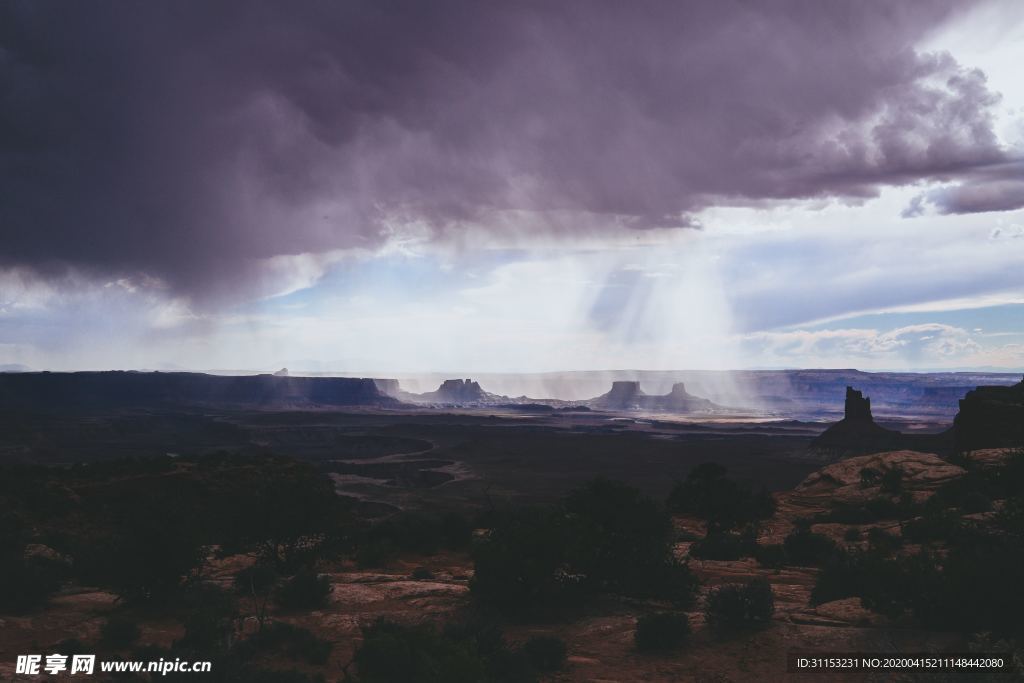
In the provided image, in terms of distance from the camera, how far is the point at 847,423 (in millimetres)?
121938

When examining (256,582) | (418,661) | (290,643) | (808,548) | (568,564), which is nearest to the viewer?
(418,661)

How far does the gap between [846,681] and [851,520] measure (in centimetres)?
2031

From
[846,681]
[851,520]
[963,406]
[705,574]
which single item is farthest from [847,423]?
[846,681]

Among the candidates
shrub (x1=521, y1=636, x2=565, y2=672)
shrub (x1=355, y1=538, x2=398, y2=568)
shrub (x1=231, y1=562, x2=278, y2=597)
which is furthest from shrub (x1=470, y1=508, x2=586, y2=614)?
shrub (x1=355, y1=538, x2=398, y2=568)

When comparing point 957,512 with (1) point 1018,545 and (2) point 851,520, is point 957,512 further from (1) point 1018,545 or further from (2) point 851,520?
(1) point 1018,545

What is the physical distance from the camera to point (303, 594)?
52.6ft

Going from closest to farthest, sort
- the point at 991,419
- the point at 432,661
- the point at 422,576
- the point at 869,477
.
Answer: the point at 432,661 < the point at 422,576 < the point at 869,477 < the point at 991,419

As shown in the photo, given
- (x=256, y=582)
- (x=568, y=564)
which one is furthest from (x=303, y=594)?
(x=568, y=564)

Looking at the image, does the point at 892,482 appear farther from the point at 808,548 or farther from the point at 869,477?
the point at 808,548

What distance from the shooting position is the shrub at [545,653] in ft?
37.1

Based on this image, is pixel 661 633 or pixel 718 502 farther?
pixel 718 502

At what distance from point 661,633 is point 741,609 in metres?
1.91

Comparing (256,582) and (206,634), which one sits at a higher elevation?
(206,634)

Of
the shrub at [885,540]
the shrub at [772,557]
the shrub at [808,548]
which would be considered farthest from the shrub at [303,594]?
the shrub at [885,540]
